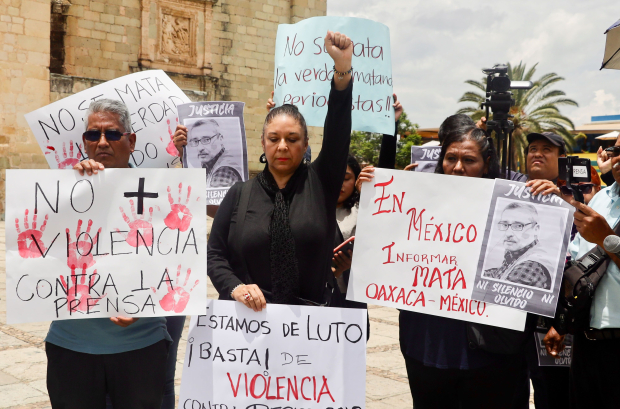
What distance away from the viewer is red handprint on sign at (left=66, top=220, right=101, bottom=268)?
241 cm

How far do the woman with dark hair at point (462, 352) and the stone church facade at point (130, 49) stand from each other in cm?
1536

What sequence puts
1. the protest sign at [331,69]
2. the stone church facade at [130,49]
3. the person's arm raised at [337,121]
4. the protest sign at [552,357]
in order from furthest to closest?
the stone church facade at [130,49] < the protest sign at [331,69] < the protest sign at [552,357] < the person's arm raised at [337,121]

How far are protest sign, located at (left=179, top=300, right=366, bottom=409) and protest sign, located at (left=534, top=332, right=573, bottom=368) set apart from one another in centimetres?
113

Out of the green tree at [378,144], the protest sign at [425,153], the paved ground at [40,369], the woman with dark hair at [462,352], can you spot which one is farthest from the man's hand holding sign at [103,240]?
the green tree at [378,144]

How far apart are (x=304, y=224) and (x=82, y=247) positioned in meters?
0.91

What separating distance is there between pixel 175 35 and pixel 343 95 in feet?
65.8

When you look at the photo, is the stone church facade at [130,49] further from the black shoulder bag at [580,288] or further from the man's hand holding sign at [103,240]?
the black shoulder bag at [580,288]

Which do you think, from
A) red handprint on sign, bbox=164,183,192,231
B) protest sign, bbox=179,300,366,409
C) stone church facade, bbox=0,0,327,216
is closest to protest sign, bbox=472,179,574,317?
protest sign, bbox=179,300,366,409

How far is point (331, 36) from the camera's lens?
2.39 m

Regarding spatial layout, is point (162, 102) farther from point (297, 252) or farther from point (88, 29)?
point (88, 29)

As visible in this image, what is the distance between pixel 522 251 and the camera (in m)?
2.47

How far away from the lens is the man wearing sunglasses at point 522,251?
2.44 meters

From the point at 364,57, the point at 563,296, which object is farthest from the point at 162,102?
the point at 563,296

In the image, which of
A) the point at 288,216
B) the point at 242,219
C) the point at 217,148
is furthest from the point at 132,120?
the point at 288,216
